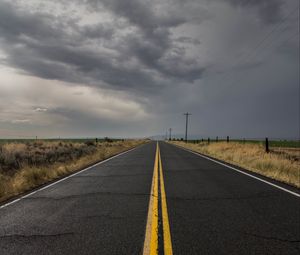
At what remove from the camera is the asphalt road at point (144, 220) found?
4.87m

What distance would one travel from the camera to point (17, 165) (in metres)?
18.0

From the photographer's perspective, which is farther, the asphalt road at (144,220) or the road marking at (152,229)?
the asphalt road at (144,220)

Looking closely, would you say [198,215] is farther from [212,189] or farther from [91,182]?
[91,182]

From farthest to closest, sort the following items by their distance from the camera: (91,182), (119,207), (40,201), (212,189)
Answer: (91,182)
(212,189)
(40,201)
(119,207)

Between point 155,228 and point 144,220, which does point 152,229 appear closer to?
point 155,228

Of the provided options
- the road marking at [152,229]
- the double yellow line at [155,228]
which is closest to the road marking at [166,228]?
the double yellow line at [155,228]

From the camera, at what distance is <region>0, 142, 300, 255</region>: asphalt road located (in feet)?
16.0

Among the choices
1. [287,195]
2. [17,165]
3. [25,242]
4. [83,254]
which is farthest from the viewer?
[17,165]

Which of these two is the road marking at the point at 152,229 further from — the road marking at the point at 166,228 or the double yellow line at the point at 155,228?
the road marking at the point at 166,228

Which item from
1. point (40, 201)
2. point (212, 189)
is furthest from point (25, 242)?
point (212, 189)

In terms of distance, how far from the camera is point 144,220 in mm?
6305

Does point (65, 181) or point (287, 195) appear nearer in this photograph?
point (287, 195)

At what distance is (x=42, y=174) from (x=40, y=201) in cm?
497

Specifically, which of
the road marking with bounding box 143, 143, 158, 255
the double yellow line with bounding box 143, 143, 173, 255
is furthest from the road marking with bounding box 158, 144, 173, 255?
the road marking with bounding box 143, 143, 158, 255
